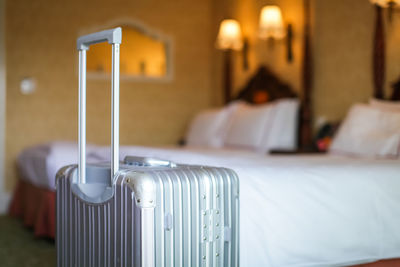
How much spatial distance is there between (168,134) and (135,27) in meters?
1.25

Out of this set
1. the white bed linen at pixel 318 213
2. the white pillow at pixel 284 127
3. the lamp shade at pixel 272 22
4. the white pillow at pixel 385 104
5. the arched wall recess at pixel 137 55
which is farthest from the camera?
the arched wall recess at pixel 137 55

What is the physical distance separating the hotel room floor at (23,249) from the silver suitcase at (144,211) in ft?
4.23

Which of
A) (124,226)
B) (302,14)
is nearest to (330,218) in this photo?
(124,226)

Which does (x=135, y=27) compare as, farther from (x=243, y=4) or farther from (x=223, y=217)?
(x=223, y=217)

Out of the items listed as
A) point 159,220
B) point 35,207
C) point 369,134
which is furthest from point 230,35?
point 159,220

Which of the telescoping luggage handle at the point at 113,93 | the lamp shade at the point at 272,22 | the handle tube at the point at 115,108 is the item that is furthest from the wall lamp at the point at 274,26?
the handle tube at the point at 115,108

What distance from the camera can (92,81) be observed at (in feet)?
16.9

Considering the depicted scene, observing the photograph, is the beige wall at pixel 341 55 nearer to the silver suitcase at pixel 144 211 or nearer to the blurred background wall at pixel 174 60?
the blurred background wall at pixel 174 60

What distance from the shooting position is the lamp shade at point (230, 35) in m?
4.94

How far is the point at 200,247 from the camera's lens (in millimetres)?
1570

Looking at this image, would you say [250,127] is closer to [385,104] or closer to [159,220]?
[385,104]

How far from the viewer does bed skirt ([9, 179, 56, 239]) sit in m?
3.38

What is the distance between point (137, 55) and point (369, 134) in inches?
120

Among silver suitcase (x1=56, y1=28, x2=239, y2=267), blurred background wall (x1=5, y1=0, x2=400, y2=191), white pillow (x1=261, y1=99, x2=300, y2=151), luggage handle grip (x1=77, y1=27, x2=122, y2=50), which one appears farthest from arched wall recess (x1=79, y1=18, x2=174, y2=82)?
silver suitcase (x1=56, y1=28, x2=239, y2=267)
